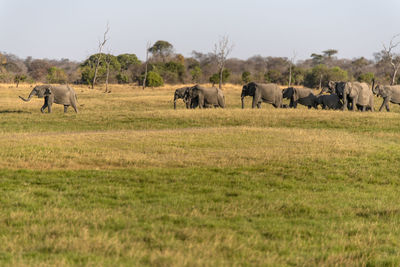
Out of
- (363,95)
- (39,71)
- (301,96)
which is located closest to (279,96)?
(301,96)

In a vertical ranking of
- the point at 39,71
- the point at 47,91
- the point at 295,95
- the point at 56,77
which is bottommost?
the point at 47,91

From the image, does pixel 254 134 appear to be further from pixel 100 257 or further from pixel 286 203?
pixel 100 257

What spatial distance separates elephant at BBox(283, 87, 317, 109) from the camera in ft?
112

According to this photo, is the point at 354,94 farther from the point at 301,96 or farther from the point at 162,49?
the point at 162,49

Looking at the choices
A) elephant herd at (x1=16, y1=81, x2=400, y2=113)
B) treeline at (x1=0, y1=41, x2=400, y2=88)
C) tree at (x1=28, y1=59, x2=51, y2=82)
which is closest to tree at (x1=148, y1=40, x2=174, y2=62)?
treeline at (x1=0, y1=41, x2=400, y2=88)

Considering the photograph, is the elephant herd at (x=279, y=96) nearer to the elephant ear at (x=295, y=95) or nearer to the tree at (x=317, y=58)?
the elephant ear at (x=295, y=95)

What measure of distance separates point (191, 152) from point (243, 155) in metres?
1.68

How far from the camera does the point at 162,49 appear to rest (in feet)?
308

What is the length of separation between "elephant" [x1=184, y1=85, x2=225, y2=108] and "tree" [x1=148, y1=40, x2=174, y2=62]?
6200cm

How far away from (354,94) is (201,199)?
2353 cm

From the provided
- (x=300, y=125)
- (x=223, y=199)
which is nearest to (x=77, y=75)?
(x=300, y=125)

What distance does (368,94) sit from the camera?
31062mm

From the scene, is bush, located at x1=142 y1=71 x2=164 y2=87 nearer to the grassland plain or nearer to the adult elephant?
the adult elephant

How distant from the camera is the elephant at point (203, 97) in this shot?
105ft
